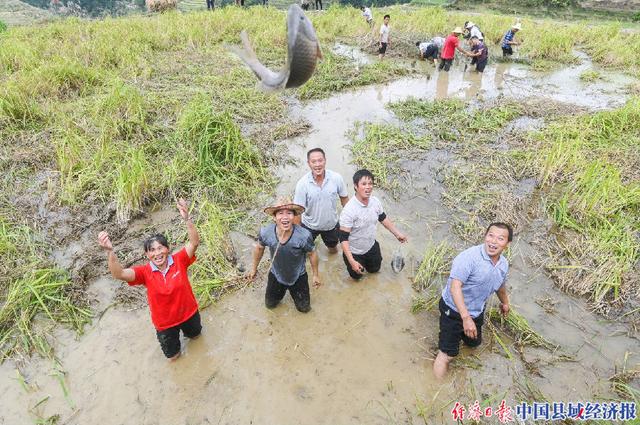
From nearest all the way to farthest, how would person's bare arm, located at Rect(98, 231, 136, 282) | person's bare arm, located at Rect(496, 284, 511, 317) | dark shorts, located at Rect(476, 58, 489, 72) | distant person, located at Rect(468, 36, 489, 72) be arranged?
1. person's bare arm, located at Rect(98, 231, 136, 282)
2. person's bare arm, located at Rect(496, 284, 511, 317)
3. distant person, located at Rect(468, 36, 489, 72)
4. dark shorts, located at Rect(476, 58, 489, 72)

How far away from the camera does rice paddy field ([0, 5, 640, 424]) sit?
2850 mm

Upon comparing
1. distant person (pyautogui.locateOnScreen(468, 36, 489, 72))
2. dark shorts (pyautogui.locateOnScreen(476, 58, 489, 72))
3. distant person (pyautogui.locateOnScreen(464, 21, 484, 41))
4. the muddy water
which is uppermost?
distant person (pyautogui.locateOnScreen(464, 21, 484, 41))

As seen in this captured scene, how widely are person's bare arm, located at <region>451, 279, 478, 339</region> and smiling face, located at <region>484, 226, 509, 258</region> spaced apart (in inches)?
12.7

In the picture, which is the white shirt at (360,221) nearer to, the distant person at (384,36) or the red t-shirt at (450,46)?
the red t-shirt at (450,46)

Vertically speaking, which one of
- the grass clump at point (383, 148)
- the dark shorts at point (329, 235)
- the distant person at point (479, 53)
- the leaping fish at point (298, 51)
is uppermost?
the leaping fish at point (298, 51)

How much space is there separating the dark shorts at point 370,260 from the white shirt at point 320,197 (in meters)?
0.44

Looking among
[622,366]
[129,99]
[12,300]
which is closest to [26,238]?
[12,300]

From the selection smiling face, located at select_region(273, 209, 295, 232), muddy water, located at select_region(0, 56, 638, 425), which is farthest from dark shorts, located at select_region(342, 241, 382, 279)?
smiling face, located at select_region(273, 209, 295, 232)

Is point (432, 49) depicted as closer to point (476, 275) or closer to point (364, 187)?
point (364, 187)

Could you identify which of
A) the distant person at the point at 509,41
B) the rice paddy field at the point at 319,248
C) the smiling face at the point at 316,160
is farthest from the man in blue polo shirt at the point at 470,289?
the distant person at the point at 509,41

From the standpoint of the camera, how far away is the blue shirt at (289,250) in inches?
121

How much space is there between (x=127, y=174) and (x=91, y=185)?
0.73 m

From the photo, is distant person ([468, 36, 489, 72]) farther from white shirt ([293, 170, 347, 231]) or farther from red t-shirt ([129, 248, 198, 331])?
red t-shirt ([129, 248, 198, 331])

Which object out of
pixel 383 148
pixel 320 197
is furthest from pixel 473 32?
pixel 320 197
